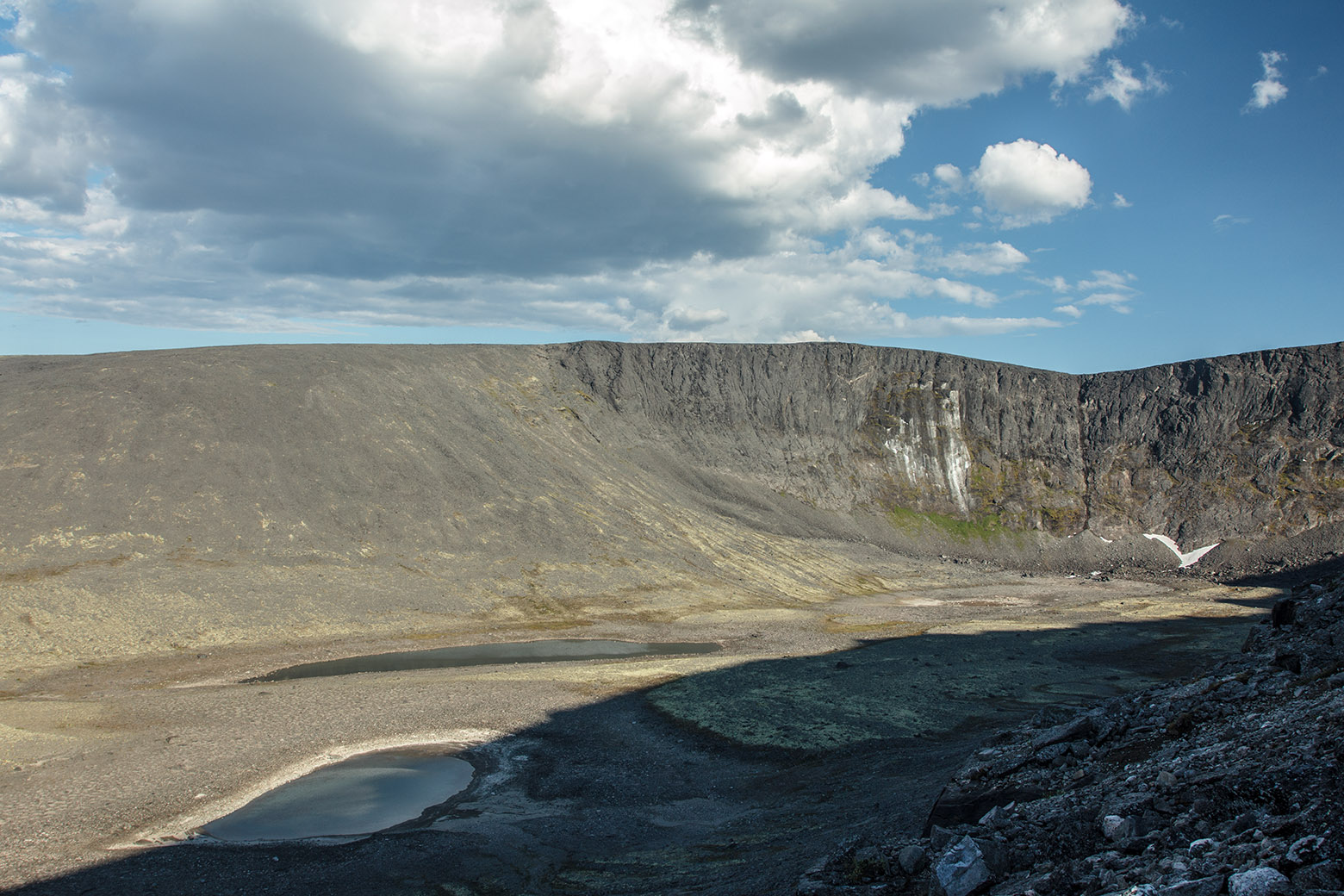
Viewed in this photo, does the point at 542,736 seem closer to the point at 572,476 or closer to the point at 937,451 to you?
the point at 572,476

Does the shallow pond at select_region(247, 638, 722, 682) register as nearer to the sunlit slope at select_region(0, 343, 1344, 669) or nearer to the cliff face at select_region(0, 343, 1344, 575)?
the sunlit slope at select_region(0, 343, 1344, 669)

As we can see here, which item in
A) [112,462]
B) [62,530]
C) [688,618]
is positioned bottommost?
[688,618]

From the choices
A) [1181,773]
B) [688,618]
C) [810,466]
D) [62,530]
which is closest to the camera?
[1181,773]

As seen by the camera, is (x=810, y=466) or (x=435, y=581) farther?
(x=810, y=466)

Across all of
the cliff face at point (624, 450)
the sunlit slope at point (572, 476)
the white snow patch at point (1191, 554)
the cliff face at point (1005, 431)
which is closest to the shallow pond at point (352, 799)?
the sunlit slope at point (572, 476)

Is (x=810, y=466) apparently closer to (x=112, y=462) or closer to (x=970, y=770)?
(x=112, y=462)

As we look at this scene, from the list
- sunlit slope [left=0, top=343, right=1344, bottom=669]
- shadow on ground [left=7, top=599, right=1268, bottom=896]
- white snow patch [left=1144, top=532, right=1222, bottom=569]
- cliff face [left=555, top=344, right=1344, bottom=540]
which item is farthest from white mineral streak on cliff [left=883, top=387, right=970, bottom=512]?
shadow on ground [left=7, top=599, right=1268, bottom=896]

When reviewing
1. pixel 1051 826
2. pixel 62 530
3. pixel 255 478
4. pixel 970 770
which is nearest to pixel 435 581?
pixel 255 478
